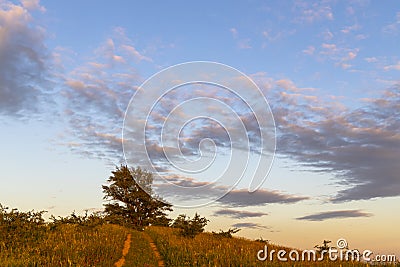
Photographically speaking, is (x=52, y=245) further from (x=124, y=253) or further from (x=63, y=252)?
(x=124, y=253)

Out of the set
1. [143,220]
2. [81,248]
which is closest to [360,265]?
[81,248]

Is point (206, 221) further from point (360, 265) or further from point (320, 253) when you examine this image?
point (360, 265)

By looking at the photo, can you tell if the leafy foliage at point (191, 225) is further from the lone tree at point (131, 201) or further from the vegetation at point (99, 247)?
the lone tree at point (131, 201)

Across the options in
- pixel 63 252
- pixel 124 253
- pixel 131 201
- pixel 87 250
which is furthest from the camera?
pixel 131 201

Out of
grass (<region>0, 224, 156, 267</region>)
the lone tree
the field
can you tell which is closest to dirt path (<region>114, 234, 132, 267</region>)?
the field

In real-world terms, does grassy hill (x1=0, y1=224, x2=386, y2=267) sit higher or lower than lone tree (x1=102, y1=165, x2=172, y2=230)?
lower

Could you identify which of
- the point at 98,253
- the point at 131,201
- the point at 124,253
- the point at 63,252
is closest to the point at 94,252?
the point at 98,253

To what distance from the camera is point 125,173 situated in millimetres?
65625

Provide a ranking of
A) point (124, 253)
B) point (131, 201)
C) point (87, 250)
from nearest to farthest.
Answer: point (87, 250) < point (124, 253) < point (131, 201)

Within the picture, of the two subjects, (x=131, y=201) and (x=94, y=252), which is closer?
(x=94, y=252)

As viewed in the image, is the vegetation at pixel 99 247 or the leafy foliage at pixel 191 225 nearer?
the vegetation at pixel 99 247

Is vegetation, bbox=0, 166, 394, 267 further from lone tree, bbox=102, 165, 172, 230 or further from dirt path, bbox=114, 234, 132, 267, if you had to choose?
lone tree, bbox=102, 165, 172, 230

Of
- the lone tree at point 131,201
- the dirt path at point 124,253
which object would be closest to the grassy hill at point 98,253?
the dirt path at point 124,253

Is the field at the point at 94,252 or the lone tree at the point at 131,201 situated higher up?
the lone tree at the point at 131,201
